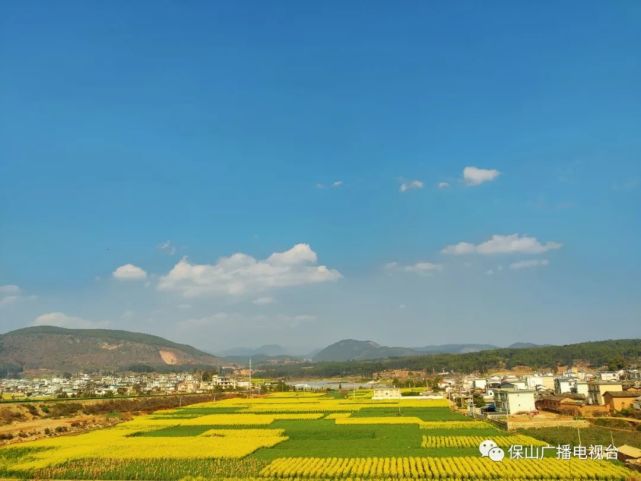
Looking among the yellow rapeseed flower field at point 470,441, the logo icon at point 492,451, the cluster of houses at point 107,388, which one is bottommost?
the cluster of houses at point 107,388

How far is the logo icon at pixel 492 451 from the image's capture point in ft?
97.3

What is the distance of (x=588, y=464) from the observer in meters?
27.2

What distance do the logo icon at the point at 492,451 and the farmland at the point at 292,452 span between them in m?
0.48

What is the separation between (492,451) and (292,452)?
39.8 feet

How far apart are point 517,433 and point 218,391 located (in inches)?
3276

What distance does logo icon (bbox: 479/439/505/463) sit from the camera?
97.3ft

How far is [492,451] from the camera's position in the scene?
30828 mm

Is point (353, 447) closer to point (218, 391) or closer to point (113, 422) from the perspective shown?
point (113, 422)

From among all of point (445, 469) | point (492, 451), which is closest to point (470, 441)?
point (492, 451)

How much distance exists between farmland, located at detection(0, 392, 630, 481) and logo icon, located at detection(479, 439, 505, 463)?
0.48 metres

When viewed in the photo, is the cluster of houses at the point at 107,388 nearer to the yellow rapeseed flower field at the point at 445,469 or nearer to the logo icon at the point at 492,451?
the yellow rapeseed flower field at the point at 445,469

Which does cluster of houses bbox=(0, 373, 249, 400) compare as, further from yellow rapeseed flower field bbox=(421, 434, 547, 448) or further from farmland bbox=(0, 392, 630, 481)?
yellow rapeseed flower field bbox=(421, 434, 547, 448)

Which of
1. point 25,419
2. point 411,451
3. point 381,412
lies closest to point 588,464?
point 411,451

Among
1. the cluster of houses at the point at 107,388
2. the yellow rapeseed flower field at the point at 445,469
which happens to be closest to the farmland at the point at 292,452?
the yellow rapeseed flower field at the point at 445,469
